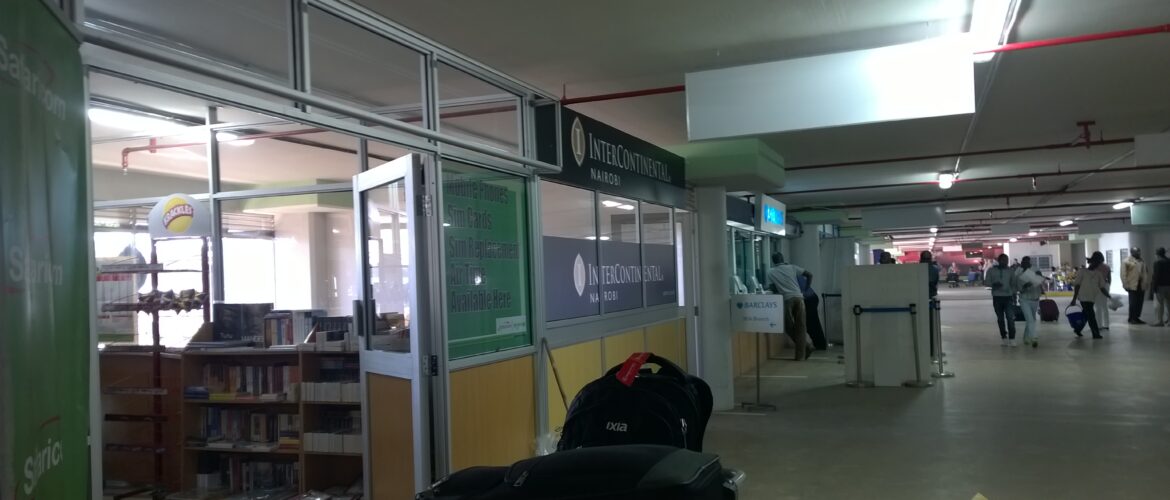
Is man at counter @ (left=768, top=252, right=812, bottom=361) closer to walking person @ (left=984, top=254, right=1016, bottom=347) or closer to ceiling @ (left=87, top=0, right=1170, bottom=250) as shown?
ceiling @ (left=87, top=0, right=1170, bottom=250)

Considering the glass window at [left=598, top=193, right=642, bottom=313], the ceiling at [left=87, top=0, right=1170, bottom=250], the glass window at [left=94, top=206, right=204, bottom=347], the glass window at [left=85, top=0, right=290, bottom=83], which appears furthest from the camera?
the glass window at [left=598, top=193, right=642, bottom=313]

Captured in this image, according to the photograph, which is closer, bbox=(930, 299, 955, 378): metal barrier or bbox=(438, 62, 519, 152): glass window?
bbox=(438, 62, 519, 152): glass window

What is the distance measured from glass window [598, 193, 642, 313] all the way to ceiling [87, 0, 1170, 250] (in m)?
1.04

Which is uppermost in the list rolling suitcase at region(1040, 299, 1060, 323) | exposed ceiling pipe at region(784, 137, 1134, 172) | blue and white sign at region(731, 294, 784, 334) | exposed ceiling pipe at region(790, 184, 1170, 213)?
exposed ceiling pipe at region(784, 137, 1134, 172)

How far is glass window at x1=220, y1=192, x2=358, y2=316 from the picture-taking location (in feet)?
38.4

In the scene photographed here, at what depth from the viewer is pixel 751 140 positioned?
7684mm

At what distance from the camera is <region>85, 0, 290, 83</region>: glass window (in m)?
4.35

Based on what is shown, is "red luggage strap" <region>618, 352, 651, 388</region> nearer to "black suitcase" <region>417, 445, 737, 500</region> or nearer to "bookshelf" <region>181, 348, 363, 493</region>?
"black suitcase" <region>417, 445, 737, 500</region>

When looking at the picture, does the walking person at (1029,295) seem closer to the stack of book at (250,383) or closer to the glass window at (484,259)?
the glass window at (484,259)

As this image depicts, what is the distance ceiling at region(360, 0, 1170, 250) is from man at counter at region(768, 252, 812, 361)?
1.57 m

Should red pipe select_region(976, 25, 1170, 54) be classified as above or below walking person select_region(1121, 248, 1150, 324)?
above

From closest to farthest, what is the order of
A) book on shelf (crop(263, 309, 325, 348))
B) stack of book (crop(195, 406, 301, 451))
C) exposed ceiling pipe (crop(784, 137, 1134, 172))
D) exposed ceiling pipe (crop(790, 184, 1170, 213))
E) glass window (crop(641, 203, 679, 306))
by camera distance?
1. stack of book (crop(195, 406, 301, 451))
2. book on shelf (crop(263, 309, 325, 348))
3. glass window (crop(641, 203, 679, 306))
4. exposed ceiling pipe (crop(784, 137, 1134, 172))
5. exposed ceiling pipe (crop(790, 184, 1170, 213))

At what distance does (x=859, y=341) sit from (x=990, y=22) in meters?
5.22

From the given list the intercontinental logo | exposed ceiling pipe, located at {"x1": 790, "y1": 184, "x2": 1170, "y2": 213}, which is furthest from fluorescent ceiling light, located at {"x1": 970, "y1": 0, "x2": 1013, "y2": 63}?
exposed ceiling pipe, located at {"x1": 790, "y1": 184, "x2": 1170, "y2": 213}
